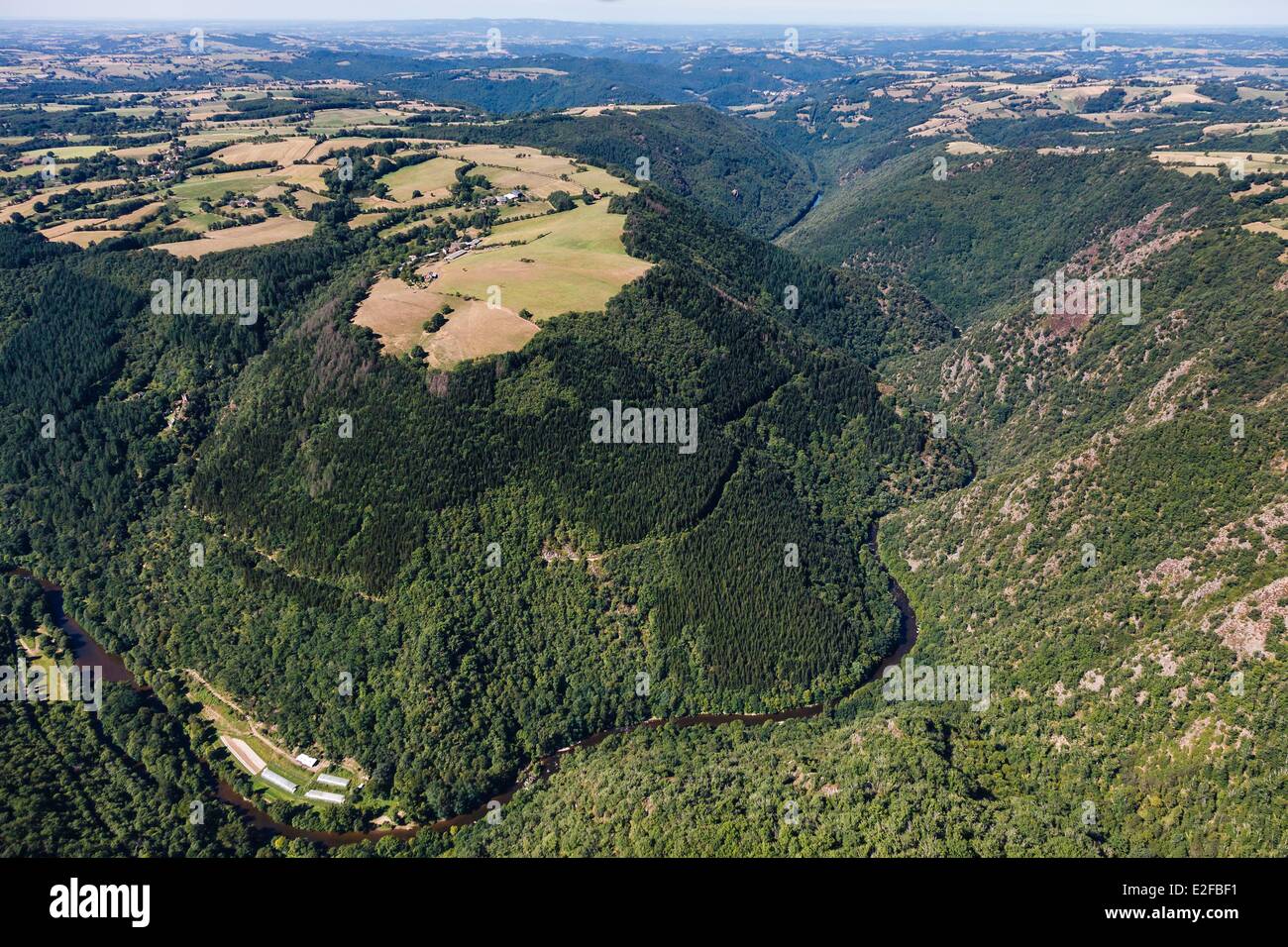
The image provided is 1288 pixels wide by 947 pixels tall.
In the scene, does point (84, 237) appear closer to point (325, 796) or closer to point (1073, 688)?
point (325, 796)

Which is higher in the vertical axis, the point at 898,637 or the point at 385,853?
the point at 898,637

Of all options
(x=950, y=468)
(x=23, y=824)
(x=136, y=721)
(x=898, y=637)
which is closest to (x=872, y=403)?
(x=950, y=468)

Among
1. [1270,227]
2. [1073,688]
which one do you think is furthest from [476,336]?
[1270,227]

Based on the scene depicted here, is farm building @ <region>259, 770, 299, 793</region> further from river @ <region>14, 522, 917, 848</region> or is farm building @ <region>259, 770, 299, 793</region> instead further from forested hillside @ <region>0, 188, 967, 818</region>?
forested hillside @ <region>0, 188, 967, 818</region>

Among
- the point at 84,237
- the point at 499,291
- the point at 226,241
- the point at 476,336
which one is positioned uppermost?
the point at 84,237

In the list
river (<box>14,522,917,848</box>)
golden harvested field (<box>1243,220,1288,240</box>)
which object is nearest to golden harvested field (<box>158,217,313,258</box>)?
river (<box>14,522,917,848</box>)

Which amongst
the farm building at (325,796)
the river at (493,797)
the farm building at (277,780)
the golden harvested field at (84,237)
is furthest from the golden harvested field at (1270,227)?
the golden harvested field at (84,237)
